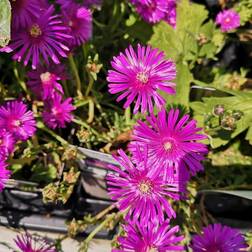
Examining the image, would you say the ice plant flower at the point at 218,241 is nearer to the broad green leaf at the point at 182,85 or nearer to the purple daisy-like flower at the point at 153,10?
the broad green leaf at the point at 182,85

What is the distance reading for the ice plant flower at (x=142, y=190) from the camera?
0.74m

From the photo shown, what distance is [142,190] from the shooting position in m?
0.76

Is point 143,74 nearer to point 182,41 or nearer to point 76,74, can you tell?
point 76,74

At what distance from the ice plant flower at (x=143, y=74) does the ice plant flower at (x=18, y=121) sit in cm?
19

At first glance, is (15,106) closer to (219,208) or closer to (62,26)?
(62,26)

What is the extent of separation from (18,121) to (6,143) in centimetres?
5

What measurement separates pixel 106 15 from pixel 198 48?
0.84 feet

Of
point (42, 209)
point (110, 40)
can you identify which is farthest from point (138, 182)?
point (110, 40)

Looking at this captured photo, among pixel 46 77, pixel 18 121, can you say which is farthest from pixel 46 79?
pixel 18 121

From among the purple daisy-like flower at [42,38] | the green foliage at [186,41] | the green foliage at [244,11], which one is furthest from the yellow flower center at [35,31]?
the green foliage at [244,11]

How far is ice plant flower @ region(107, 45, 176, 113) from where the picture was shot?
0.77 meters

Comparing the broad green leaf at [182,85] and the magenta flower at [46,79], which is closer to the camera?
the magenta flower at [46,79]

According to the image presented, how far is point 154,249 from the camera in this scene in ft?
2.49

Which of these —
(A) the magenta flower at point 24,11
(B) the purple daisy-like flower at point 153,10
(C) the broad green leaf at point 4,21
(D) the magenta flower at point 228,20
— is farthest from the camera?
(D) the magenta flower at point 228,20
